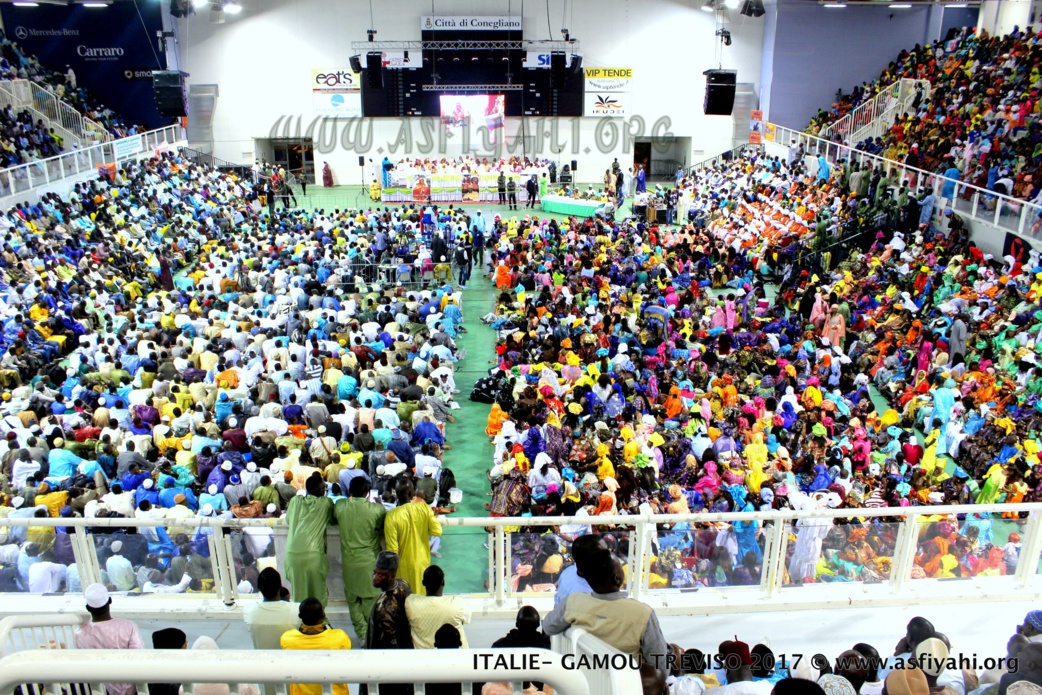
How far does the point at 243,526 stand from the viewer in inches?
196

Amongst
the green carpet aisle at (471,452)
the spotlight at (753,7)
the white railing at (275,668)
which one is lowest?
the green carpet aisle at (471,452)

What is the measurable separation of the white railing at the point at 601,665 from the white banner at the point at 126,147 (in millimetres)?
23848

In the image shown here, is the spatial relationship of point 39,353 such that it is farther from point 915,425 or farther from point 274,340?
point 915,425

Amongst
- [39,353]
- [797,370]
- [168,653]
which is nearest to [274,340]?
[39,353]

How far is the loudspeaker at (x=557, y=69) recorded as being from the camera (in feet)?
88.8

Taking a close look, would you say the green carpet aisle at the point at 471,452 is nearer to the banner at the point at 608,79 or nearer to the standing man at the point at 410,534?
the standing man at the point at 410,534

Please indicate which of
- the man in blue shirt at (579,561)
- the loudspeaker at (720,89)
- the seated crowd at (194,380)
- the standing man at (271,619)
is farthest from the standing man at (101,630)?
the loudspeaker at (720,89)

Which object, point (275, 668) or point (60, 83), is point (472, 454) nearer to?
point (275, 668)

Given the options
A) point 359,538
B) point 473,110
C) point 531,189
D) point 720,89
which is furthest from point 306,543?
point 473,110

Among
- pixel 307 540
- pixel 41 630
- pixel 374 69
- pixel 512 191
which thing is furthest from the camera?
pixel 512 191

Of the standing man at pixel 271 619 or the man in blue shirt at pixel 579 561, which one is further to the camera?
the standing man at pixel 271 619

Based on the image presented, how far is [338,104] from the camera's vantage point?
1173 inches

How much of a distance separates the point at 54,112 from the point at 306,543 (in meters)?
25.1

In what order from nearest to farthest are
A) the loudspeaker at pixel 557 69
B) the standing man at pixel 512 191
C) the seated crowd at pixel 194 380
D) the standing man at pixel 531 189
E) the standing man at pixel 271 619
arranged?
the standing man at pixel 271 619, the seated crowd at pixel 194 380, the standing man at pixel 531 189, the standing man at pixel 512 191, the loudspeaker at pixel 557 69
